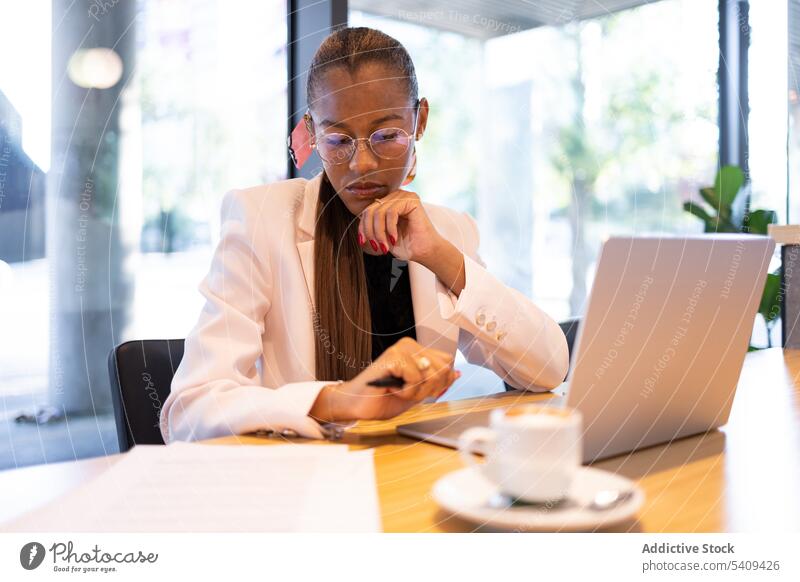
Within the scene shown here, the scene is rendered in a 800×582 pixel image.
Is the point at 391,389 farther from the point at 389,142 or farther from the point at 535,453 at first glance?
the point at 389,142

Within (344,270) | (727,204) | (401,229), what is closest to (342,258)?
(344,270)

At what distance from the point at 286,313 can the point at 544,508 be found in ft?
2.04

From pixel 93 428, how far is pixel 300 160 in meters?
0.96

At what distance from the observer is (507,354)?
1008 mm

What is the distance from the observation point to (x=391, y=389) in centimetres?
72

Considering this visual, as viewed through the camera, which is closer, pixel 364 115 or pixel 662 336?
pixel 662 336

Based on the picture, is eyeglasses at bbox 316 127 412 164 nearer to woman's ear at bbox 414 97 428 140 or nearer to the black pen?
woman's ear at bbox 414 97 428 140

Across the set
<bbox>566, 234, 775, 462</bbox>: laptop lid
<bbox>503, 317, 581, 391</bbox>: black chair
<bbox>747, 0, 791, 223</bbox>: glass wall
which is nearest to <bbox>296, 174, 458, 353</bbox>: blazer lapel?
<bbox>503, 317, 581, 391</bbox>: black chair

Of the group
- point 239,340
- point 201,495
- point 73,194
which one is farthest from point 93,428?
point 201,495

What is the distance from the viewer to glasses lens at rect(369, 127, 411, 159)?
0.96 meters

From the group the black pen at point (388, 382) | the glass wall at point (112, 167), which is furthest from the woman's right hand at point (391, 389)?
the glass wall at point (112, 167)

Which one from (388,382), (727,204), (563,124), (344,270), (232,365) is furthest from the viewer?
(563,124)

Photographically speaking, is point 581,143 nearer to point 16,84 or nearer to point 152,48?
point 152,48

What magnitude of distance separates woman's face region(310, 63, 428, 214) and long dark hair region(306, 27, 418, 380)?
0.06 feet
